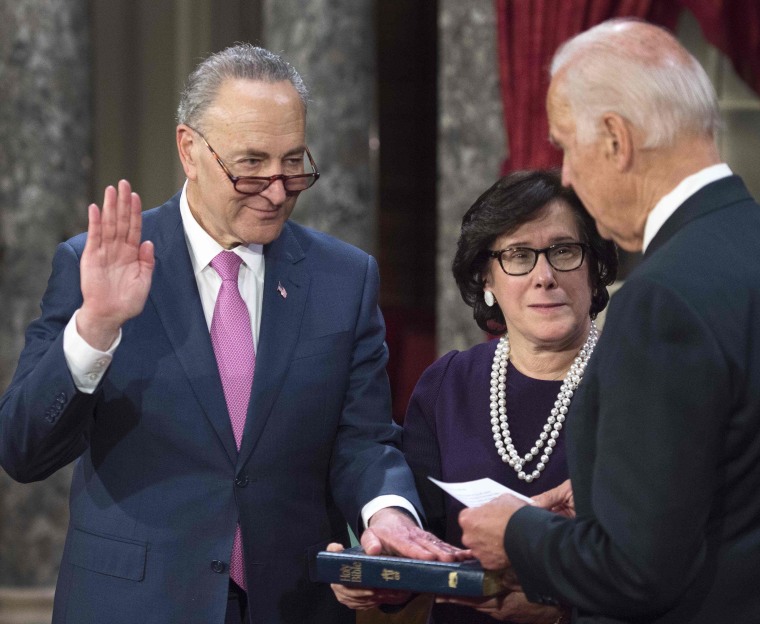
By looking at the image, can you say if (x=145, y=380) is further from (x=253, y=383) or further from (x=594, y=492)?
(x=594, y=492)

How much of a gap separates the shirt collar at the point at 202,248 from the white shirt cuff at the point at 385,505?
0.53 m

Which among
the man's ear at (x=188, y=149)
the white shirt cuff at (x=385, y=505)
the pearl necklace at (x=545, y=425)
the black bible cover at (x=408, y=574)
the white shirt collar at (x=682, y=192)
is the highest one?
the man's ear at (x=188, y=149)

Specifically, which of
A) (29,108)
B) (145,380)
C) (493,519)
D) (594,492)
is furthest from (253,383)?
(29,108)

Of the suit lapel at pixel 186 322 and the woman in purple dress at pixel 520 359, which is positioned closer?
the suit lapel at pixel 186 322

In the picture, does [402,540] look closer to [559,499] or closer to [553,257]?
[559,499]

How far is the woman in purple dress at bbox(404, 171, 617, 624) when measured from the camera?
93.4 inches

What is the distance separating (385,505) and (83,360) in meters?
0.64

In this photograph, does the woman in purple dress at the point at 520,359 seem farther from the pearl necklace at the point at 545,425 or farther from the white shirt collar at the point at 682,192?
the white shirt collar at the point at 682,192

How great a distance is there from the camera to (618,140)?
5.42ft

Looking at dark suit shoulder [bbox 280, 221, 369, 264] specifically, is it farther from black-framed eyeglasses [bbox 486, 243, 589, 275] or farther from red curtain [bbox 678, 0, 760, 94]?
red curtain [bbox 678, 0, 760, 94]

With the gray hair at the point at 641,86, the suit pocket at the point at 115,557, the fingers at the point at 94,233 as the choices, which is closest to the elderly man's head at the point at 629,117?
the gray hair at the point at 641,86

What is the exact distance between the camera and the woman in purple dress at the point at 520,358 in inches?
93.4

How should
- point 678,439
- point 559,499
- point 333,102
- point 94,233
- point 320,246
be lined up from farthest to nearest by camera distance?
point 333,102, point 320,246, point 559,499, point 94,233, point 678,439

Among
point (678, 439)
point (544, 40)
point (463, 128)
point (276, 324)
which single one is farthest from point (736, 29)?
point (678, 439)
